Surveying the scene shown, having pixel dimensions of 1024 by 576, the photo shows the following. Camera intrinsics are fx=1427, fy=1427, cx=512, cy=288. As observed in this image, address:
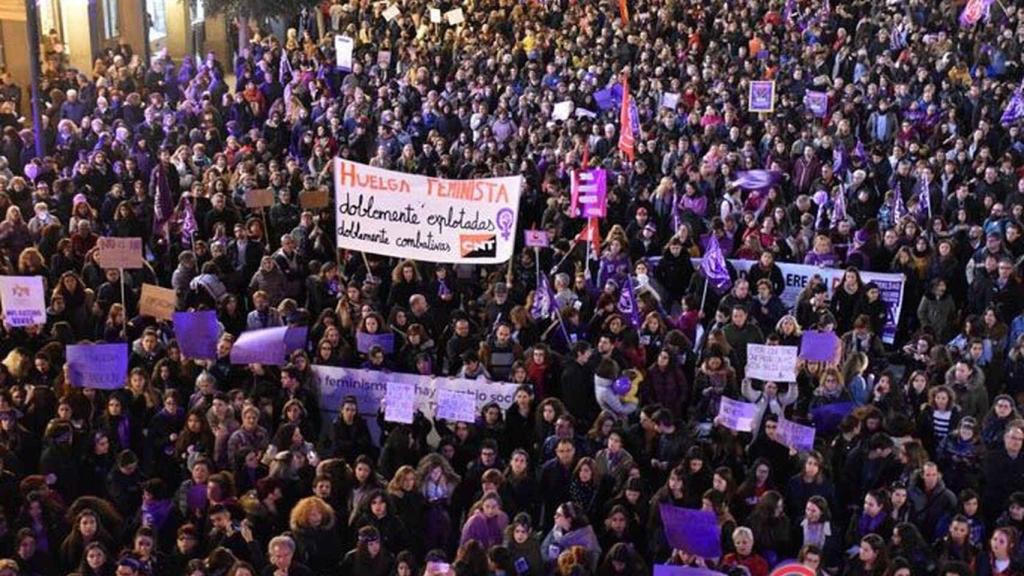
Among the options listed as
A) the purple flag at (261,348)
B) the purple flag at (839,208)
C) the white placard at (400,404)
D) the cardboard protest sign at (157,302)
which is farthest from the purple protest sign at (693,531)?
the purple flag at (839,208)

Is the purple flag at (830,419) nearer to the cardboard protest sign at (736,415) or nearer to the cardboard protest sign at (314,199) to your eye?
the cardboard protest sign at (736,415)

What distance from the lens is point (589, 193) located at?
14.3 meters

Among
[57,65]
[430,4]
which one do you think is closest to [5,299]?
[57,65]

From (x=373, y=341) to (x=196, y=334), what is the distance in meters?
1.41

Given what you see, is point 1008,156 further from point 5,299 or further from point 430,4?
point 430,4

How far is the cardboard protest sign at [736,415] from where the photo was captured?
10.0 meters

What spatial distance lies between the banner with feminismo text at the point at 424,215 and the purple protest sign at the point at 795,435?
3.38 m

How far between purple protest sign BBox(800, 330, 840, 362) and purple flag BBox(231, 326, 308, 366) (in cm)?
409

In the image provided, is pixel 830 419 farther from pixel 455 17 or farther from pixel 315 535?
pixel 455 17

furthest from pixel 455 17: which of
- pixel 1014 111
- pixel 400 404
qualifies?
pixel 400 404

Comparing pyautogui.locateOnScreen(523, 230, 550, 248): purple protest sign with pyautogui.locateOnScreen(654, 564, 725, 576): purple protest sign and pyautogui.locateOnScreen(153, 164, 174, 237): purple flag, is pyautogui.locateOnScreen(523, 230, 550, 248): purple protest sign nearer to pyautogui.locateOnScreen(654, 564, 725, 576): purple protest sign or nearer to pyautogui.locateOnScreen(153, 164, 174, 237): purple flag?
pyautogui.locateOnScreen(153, 164, 174, 237): purple flag

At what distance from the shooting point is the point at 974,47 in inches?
826

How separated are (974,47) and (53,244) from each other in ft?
44.7

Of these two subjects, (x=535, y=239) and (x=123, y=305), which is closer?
(x=123, y=305)
